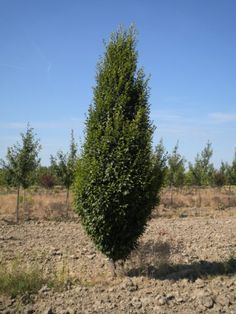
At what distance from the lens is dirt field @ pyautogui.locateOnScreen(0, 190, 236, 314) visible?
686 centimetres

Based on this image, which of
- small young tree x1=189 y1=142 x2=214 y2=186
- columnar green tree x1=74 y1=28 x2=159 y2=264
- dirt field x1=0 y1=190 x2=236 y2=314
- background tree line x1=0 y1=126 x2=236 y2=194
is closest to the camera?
dirt field x1=0 y1=190 x2=236 y2=314

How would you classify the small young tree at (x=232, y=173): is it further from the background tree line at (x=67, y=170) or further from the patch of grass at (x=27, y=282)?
the patch of grass at (x=27, y=282)

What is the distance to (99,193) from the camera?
8445mm

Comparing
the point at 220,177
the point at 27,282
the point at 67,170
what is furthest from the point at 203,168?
the point at 27,282

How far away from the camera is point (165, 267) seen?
30.6ft

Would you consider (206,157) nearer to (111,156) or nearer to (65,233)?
(65,233)

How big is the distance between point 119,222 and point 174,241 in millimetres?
5518

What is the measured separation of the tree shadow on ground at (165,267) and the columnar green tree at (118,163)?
2.46 ft

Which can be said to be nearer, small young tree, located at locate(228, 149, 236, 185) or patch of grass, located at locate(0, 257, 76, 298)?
patch of grass, located at locate(0, 257, 76, 298)

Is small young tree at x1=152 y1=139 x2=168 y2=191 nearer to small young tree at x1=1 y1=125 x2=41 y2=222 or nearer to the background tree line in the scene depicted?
the background tree line

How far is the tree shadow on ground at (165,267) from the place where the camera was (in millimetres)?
8711

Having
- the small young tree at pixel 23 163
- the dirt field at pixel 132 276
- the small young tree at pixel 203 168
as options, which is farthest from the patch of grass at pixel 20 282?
the small young tree at pixel 203 168

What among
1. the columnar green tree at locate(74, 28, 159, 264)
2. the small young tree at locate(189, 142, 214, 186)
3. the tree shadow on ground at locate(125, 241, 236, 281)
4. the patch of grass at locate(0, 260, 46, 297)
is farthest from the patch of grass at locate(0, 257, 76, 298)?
the small young tree at locate(189, 142, 214, 186)

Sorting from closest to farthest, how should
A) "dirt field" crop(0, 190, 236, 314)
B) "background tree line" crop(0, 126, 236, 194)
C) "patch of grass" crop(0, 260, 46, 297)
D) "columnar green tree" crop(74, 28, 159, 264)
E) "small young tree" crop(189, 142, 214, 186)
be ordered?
1. "dirt field" crop(0, 190, 236, 314)
2. "patch of grass" crop(0, 260, 46, 297)
3. "columnar green tree" crop(74, 28, 159, 264)
4. "background tree line" crop(0, 126, 236, 194)
5. "small young tree" crop(189, 142, 214, 186)
